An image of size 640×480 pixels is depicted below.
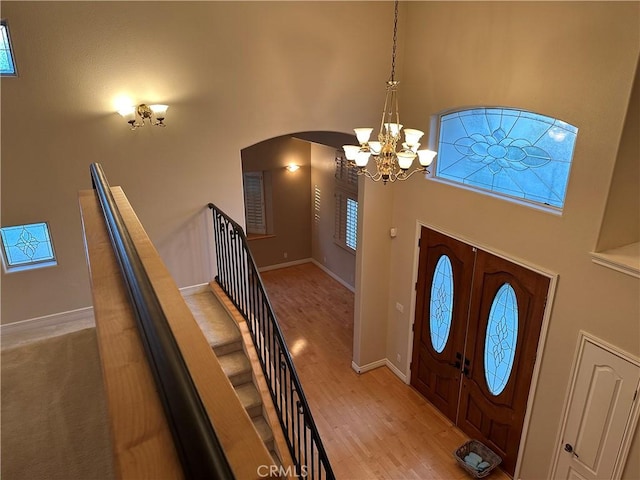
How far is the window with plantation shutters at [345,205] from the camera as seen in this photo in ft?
30.4

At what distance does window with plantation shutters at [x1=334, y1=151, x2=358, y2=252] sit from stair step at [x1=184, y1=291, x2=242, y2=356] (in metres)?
4.71

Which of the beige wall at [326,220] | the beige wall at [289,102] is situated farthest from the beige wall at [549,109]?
the beige wall at [326,220]

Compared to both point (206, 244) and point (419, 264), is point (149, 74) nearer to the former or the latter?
point (206, 244)

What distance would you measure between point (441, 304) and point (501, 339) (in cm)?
94

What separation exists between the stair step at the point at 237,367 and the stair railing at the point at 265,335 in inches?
6.7

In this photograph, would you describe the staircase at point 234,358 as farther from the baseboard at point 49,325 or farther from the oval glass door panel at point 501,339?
the oval glass door panel at point 501,339

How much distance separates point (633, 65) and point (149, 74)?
4144mm

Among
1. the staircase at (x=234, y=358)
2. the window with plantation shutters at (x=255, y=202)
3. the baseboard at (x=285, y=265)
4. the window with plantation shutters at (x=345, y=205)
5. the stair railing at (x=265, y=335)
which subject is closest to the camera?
the stair railing at (x=265, y=335)

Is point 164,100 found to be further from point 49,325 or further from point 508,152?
A: point 508,152

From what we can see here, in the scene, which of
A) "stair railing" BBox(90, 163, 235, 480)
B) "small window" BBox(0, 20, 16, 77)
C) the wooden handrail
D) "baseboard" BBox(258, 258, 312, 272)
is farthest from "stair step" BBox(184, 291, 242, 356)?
"baseboard" BBox(258, 258, 312, 272)

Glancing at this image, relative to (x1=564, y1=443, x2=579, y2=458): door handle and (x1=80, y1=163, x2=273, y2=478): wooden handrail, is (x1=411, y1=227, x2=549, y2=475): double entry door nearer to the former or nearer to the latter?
(x1=564, y1=443, x2=579, y2=458): door handle

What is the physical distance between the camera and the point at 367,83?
552 centimetres

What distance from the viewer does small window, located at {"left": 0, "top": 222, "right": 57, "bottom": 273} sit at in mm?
4254

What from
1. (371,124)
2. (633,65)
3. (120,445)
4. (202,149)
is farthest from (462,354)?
(120,445)
